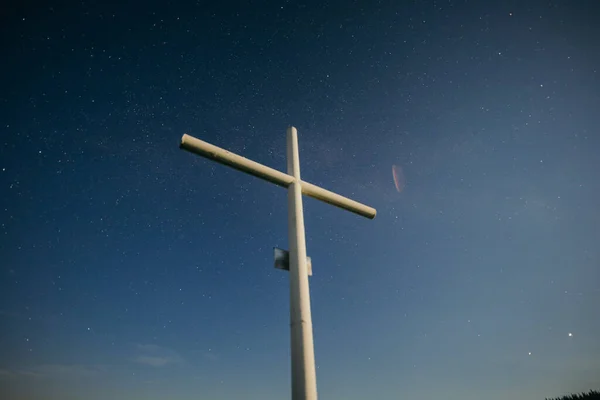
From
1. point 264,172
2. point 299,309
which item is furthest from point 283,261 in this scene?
point 264,172

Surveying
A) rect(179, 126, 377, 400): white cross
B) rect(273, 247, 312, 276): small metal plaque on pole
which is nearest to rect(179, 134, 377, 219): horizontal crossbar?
rect(179, 126, 377, 400): white cross

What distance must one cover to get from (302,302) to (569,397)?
22097 mm

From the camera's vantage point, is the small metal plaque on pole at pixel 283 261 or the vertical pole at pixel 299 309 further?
the small metal plaque on pole at pixel 283 261

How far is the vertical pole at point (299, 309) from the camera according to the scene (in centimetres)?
304

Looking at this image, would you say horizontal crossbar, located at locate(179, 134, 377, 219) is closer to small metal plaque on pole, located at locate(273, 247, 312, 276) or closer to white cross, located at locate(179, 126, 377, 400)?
white cross, located at locate(179, 126, 377, 400)

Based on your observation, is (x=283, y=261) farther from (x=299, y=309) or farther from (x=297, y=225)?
(x=299, y=309)

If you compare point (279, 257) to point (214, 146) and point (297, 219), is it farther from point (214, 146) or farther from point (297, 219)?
point (214, 146)

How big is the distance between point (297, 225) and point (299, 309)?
0.97m

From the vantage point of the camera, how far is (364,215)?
15.5 feet

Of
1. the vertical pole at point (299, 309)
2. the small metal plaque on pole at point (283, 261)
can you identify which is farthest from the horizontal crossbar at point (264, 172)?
the small metal plaque on pole at point (283, 261)

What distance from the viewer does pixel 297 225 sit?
3.83m

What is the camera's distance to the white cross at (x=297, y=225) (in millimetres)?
3094

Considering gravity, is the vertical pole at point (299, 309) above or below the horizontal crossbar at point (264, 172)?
below

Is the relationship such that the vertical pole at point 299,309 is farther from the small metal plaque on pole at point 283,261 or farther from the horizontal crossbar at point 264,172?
the horizontal crossbar at point 264,172
